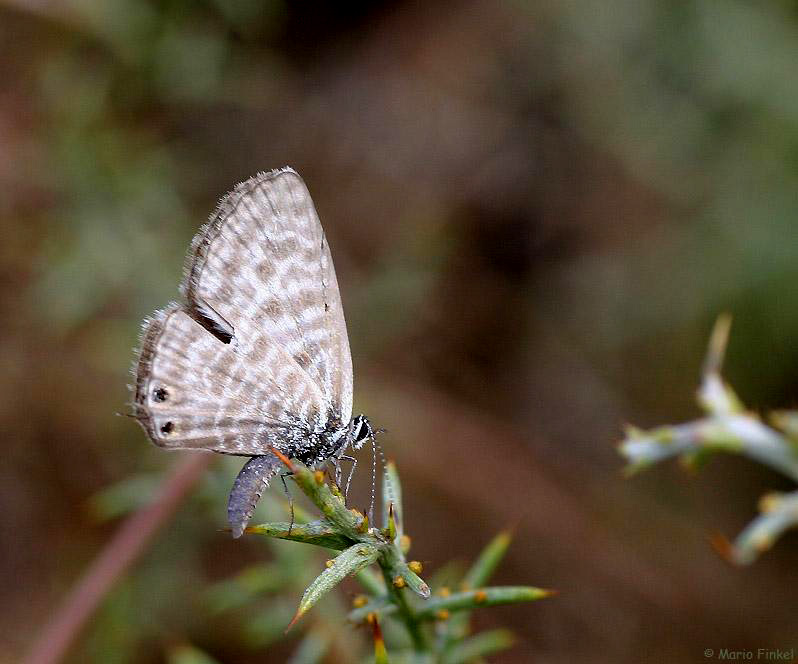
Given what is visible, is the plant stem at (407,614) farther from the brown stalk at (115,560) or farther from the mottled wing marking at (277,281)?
the brown stalk at (115,560)

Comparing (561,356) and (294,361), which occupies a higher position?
(561,356)

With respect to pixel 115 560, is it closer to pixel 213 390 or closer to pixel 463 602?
pixel 213 390

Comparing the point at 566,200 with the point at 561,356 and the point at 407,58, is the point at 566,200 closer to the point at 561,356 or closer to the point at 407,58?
the point at 561,356

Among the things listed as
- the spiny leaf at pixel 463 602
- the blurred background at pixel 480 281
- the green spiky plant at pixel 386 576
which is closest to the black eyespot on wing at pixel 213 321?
the green spiky plant at pixel 386 576

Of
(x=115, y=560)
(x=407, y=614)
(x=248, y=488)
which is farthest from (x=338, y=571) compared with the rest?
(x=115, y=560)

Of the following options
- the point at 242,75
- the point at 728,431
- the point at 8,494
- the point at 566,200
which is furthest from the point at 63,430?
the point at 728,431

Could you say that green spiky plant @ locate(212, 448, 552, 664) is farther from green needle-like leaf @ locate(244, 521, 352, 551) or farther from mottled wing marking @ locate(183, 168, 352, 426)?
mottled wing marking @ locate(183, 168, 352, 426)
